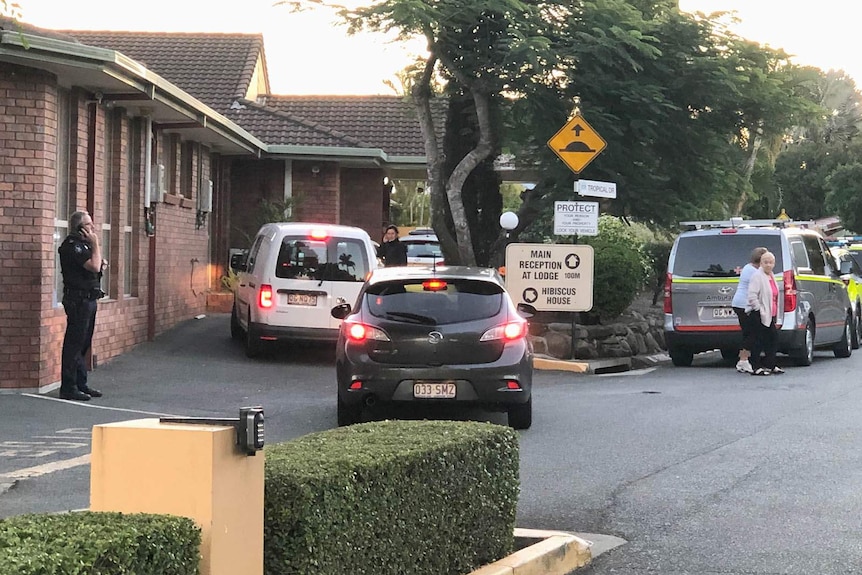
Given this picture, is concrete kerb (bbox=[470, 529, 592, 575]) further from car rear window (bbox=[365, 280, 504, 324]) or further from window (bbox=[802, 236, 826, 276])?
window (bbox=[802, 236, 826, 276])

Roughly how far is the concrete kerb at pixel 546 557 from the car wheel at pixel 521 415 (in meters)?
4.04

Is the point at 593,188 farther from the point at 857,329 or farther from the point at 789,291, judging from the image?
the point at 857,329

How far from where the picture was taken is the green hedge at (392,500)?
4543mm

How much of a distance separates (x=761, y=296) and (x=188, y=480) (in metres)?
12.9

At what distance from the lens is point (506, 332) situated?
1061 centimetres

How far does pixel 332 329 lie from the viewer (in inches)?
642

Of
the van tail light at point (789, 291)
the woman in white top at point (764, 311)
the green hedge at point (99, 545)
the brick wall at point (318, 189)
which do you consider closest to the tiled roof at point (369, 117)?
the brick wall at point (318, 189)

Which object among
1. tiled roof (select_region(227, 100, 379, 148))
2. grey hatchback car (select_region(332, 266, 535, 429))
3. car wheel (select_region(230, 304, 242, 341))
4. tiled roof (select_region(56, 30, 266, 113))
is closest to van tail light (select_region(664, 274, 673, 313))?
car wheel (select_region(230, 304, 242, 341))

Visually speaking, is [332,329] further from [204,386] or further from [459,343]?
[459,343]

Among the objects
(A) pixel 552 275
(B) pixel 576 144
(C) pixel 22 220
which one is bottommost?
(A) pixel 552 275

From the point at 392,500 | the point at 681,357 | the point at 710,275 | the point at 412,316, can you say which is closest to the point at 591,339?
the point at 681,357

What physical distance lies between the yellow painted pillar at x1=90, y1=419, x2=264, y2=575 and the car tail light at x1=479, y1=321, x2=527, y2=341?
637cm

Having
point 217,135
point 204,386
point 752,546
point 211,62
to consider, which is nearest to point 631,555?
point 752,546

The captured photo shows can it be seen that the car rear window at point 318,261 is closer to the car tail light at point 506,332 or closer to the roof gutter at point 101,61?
the roof gutter at point 101,61
